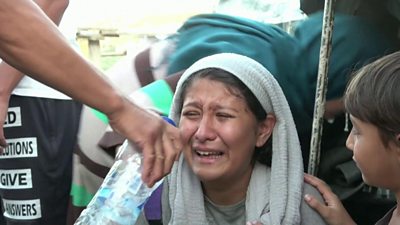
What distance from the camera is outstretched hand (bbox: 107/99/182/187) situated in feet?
4.11

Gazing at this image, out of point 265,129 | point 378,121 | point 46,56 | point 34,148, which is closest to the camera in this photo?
point 46,56

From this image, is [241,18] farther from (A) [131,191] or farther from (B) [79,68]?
(B) [79,68]

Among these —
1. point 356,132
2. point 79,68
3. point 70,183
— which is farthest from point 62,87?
point 70,183

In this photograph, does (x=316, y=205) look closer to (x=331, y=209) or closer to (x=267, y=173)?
(x=331, y=209)

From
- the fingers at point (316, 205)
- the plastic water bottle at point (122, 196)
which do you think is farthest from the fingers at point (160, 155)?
the fingers at point (316, 205)

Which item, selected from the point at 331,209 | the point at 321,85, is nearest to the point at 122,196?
the point at 331,209

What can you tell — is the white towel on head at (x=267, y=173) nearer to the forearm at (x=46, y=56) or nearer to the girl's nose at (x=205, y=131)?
the girl's nose at (x=205, y=131)

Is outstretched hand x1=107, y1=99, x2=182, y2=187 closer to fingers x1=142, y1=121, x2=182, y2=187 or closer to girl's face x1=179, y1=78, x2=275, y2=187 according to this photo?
fingers x1=142, y1=121, x2=182, y2=187

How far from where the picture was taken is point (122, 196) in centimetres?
160

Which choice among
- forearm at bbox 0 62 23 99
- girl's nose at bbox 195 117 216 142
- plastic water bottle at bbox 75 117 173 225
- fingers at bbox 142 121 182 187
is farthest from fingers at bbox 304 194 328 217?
forearm at bbox 0 62 23 99

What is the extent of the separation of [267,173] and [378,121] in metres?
0.45

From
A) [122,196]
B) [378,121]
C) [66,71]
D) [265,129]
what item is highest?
[66,71]

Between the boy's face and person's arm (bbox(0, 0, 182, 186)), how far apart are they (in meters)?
0.60

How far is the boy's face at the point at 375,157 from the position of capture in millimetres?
1578
